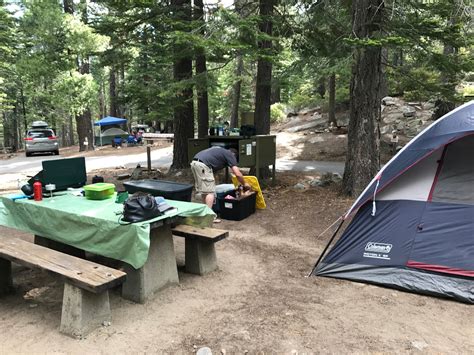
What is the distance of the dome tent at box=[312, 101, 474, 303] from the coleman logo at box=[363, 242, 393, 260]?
0.03 ft

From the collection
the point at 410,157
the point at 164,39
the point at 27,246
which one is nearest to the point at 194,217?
the point at 27,246

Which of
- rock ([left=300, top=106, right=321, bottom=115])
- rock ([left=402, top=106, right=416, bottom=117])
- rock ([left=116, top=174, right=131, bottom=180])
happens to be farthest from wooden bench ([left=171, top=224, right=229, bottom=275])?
rock ([left=300, top=106, right=321, bottom=115])

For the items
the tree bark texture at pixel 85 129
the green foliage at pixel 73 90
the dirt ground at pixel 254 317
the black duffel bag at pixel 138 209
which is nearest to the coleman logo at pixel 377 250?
the dirt ground at pixel 254 317

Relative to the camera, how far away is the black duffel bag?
3.64 metres

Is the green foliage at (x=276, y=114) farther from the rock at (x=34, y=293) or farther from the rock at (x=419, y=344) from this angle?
the rock at (x=419, y=344)

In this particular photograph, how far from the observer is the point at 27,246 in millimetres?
3924

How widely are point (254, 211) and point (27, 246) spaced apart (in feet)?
14.2

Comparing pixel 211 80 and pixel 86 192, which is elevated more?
pixel 211 80

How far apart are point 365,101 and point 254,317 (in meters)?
5.09

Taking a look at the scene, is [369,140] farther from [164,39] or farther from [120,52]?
[120,52]

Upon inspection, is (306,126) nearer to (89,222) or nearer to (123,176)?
(123,176)

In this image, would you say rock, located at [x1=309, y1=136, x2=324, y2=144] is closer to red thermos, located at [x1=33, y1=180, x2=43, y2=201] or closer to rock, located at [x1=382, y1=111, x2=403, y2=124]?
rock, located at [x1=382, y1=111, x2=403, y2=124]

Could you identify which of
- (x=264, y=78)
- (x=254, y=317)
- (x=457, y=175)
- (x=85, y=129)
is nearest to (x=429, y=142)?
(x=457, y=175)

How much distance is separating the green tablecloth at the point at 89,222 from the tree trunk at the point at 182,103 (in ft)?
15.0
